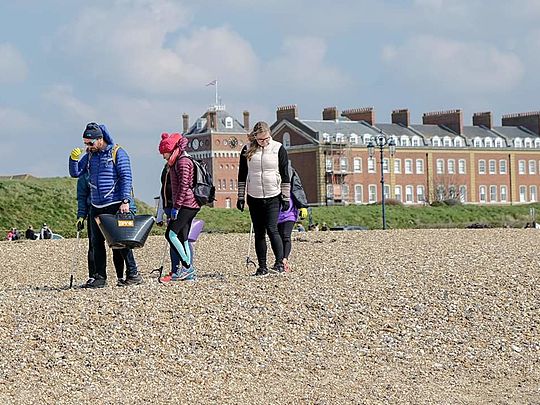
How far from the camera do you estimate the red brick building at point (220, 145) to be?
368 feet

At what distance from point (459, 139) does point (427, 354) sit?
101830 mm

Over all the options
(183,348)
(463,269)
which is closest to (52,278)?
(463,269)

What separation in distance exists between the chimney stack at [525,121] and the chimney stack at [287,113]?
96.6ft

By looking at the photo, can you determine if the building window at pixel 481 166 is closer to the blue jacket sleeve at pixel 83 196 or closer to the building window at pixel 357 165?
the building window at pixel 357 165

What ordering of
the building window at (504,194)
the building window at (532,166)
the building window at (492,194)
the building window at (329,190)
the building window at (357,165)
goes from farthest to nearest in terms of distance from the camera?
the building window at (532,166) < the building window at (504,194) < the building window at (492,194) < the building window at (357,165) < the building window at (329,190)

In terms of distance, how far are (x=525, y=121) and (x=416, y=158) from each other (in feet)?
64.6

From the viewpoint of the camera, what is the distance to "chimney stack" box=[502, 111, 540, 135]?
119688 millimetres

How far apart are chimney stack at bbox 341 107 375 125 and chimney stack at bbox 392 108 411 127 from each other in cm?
356

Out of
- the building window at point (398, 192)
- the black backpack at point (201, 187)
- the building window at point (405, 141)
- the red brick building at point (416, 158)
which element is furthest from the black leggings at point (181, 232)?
the building window at point (405, 141)

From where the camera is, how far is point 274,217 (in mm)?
13648

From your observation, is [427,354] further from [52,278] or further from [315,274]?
[52,278]

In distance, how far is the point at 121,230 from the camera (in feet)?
41.9

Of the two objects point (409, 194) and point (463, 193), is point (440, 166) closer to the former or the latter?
point (463, 193)

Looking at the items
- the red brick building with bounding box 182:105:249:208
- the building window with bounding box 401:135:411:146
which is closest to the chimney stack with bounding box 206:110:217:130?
the red brick building with bounding box 182:105:249:208
